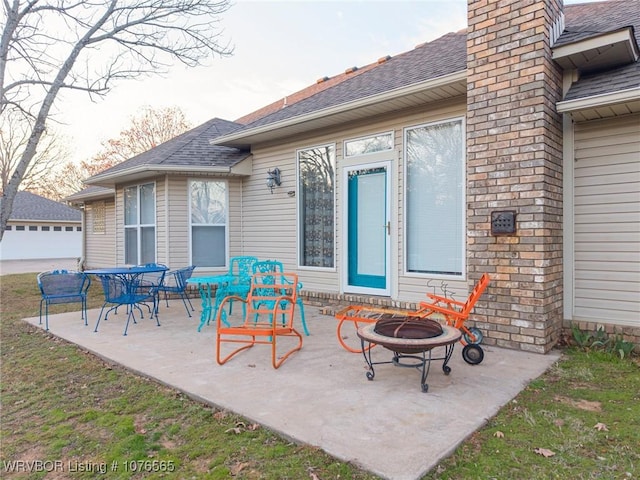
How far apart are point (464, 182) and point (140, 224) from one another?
22.0 ft

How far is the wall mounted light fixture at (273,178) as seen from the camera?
7359mm

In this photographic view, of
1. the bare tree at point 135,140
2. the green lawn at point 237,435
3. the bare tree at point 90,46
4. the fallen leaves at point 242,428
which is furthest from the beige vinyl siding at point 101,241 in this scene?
the bare tree at point 135,140

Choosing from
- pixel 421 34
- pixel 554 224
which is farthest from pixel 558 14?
pixel 421 34

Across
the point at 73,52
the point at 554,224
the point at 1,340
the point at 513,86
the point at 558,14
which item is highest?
the point at 73,52

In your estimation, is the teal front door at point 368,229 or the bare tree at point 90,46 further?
the bare tree at point 90,46

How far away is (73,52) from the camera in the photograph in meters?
9.14

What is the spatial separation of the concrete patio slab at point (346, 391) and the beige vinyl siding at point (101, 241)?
795cm

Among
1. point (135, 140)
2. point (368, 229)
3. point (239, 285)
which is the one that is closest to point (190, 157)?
point (239, 285)

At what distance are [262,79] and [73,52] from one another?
23.9 ft

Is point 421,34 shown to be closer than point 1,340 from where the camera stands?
No

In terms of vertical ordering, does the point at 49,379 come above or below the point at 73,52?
below

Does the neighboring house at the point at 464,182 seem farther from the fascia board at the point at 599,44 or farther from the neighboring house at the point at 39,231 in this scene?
the neighboring house at the point at 39,231

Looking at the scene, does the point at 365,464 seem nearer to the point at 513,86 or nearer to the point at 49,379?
the point at 49,379

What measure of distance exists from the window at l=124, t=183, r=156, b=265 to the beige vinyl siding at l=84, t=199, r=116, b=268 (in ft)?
10.2
